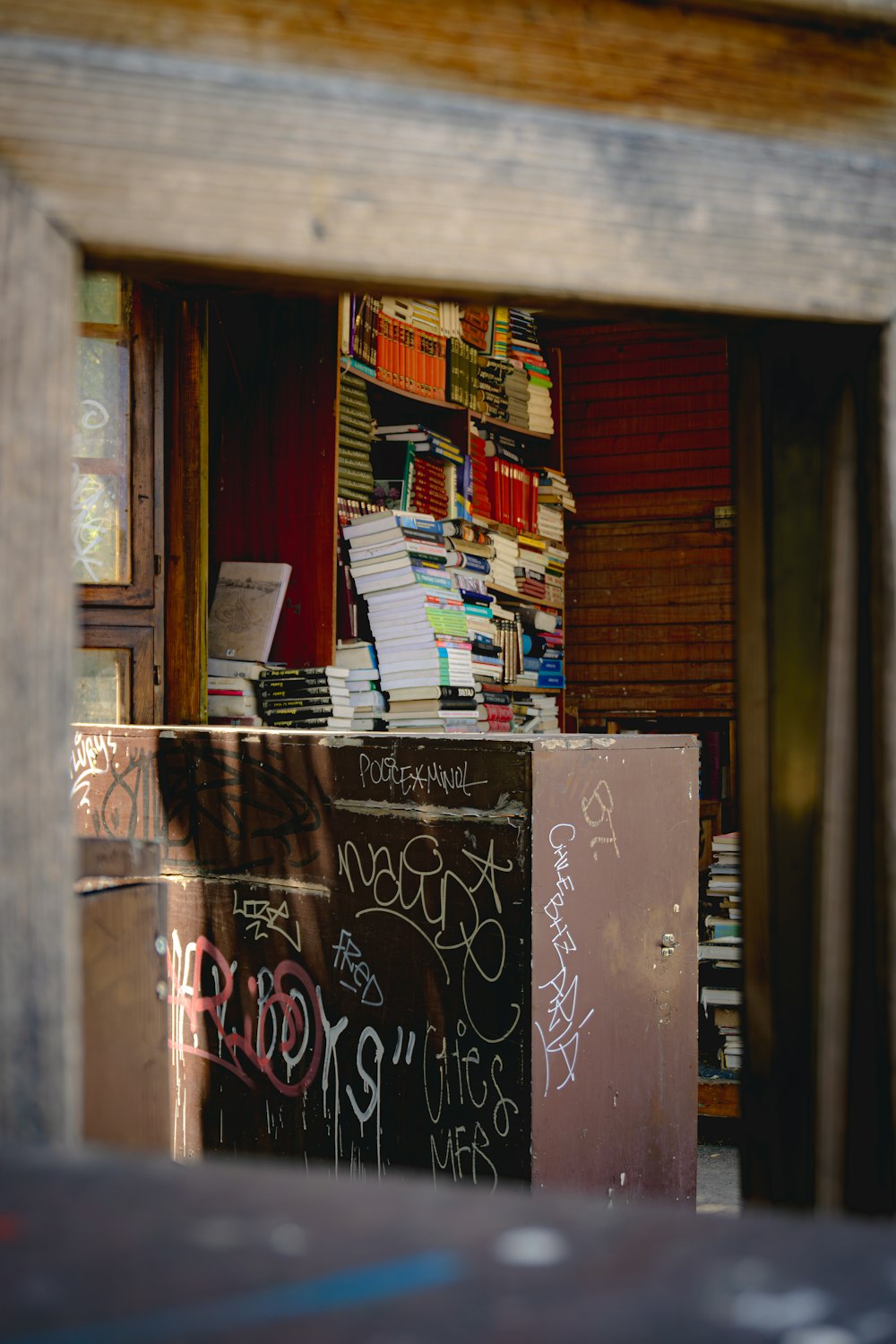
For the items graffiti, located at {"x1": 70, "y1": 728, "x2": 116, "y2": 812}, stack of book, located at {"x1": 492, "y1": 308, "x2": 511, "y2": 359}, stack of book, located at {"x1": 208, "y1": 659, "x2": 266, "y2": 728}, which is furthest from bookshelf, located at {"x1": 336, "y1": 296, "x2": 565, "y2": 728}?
graffiti, located at {"x1": 70, "y1": 728, "x2": 116, "y2": 812}

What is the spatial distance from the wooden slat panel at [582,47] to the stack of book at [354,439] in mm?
4451

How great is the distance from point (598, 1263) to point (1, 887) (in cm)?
54

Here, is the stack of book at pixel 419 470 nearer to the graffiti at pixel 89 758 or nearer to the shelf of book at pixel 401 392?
the shelf of book at pixel 401 392

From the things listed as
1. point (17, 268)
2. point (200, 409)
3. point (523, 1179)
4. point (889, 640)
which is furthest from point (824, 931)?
point (200, 409)

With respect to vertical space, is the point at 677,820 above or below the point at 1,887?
below

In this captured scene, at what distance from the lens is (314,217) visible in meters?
0.94

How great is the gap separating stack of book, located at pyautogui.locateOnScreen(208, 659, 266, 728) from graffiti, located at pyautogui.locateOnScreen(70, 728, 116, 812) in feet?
2.72

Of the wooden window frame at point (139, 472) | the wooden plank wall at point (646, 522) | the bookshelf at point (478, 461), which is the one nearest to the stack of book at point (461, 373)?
the bookshelf at point (478, 461)

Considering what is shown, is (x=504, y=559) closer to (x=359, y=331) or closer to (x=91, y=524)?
(x=359, y=331)

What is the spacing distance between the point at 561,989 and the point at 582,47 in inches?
100

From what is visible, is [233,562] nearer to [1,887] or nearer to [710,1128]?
[710,1128]

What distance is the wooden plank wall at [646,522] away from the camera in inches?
315

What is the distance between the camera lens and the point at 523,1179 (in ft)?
10.0

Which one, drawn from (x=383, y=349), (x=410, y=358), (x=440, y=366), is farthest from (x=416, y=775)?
(x=440, y=366)
